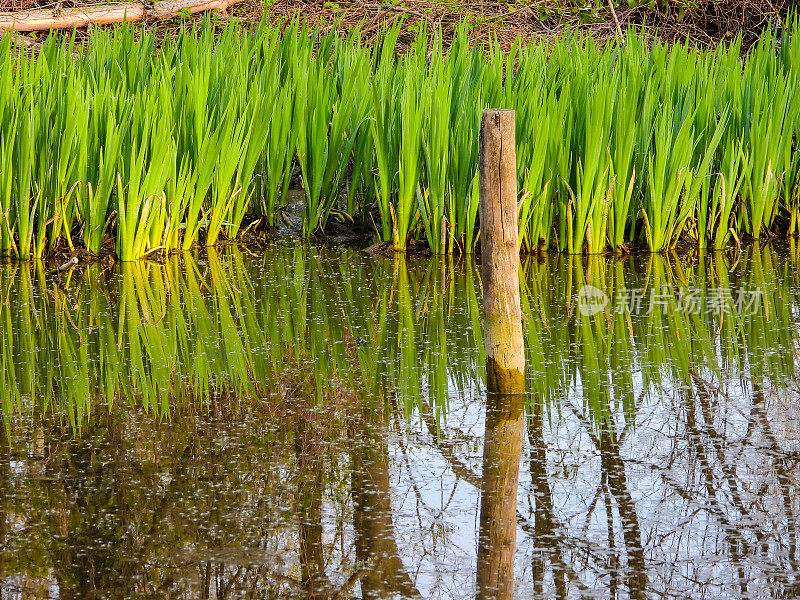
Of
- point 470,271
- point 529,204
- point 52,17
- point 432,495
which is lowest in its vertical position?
point 432,495

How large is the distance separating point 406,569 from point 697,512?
798 millimetres

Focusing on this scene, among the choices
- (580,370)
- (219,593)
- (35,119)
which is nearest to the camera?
(219,593)

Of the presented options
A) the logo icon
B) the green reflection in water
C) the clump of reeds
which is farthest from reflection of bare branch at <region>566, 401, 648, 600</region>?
the clump of reeds

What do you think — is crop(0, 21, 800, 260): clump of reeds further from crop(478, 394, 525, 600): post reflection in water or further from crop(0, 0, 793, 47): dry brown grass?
crop(0, 0, 793, 47): dry brown grass

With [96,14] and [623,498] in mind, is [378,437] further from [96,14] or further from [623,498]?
[96,14]

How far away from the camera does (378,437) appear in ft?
10.2

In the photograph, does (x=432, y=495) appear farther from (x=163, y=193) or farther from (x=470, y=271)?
(x=163, y=193)

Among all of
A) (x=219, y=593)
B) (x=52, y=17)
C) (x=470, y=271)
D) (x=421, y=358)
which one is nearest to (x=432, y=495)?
(x=219, y=593)

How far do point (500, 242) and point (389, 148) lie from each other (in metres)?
2.26

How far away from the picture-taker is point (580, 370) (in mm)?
3730

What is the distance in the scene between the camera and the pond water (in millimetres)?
2363

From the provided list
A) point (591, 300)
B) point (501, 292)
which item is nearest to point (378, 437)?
point (501, 292)

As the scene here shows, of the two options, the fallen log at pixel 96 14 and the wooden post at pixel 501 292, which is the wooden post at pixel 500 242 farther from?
the fallen log at pixel 96 14

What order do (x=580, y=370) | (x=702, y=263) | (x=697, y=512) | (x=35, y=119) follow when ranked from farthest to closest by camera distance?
1. (x=702, y=263)
2. (x=35, y=119)
3. (x=580, y=370)
4. (x=697, y=512)
